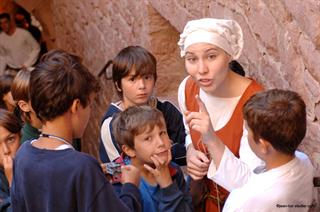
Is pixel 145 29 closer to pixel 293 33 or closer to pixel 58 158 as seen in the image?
pixel 293 33

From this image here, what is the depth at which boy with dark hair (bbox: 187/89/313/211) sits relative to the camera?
1.92 metres

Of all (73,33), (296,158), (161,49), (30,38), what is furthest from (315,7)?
(30,38)

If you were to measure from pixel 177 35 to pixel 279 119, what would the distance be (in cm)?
298

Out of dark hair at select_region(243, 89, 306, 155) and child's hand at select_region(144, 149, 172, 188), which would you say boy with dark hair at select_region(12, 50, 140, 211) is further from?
dark hair at select_region(243, 89, 306, 155)

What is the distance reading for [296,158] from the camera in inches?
79.5

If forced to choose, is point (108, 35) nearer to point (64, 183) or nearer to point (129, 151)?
point (129, 151)

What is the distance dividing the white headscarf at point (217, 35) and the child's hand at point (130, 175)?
53cm

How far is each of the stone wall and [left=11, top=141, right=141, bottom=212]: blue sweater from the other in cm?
88

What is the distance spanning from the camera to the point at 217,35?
239 cm

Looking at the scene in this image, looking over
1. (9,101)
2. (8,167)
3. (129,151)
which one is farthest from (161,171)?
(9,101)

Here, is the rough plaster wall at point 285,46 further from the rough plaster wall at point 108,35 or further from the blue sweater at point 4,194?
the rough plaster wall at point 108,35

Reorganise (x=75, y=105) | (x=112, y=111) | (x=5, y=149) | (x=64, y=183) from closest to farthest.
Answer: (x=64, y=183) < (x=75, y=105) < (x=5, y=149) < (x=112, y=111)

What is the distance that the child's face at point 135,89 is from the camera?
3064 millimetres

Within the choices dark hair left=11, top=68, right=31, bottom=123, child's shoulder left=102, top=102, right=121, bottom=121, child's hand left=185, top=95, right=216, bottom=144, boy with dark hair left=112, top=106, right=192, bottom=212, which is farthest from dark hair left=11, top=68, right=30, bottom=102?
child's hand left=185, top=95, right=216, bottom=144
